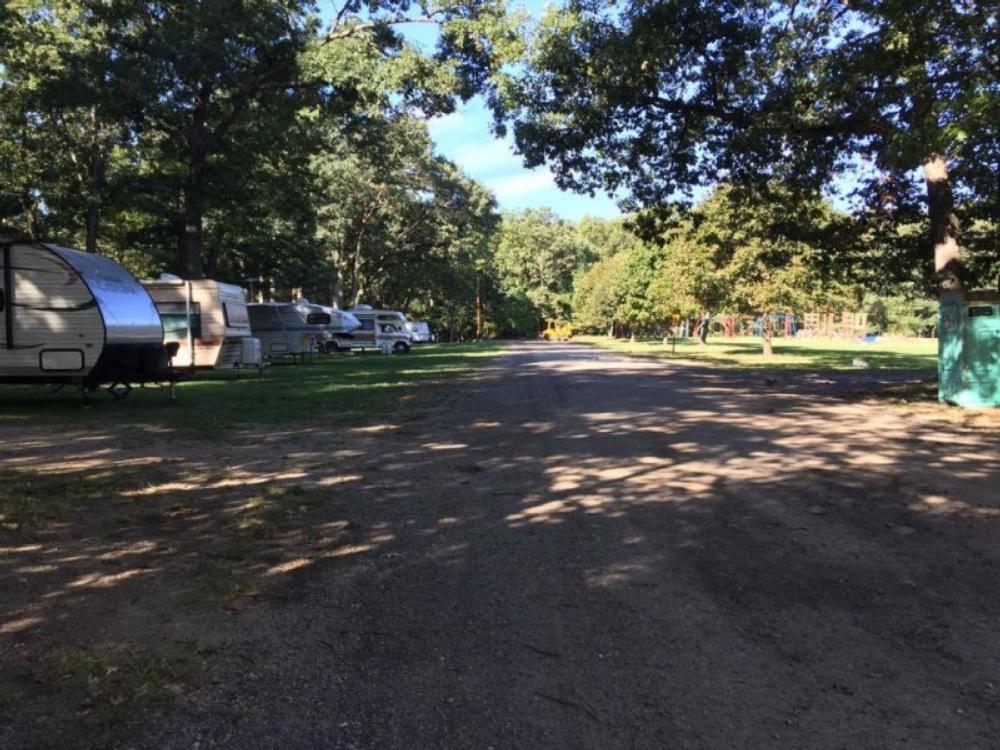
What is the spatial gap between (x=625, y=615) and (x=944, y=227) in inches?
590

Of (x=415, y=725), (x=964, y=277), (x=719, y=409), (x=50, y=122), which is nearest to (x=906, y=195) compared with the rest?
(x=964, y=277)

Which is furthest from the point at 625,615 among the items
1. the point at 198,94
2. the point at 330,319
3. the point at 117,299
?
the point at 330,319

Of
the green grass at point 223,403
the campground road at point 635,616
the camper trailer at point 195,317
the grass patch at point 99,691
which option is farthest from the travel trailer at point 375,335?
the grass patch at point 99,691

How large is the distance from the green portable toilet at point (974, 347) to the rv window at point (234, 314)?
16.8m

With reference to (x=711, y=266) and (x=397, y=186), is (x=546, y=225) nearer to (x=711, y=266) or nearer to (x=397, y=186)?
(x=397, y=186)

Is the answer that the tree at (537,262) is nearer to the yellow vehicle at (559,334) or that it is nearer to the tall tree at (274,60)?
the yellow vehicle at (559,334)

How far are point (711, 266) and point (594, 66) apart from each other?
2140 cm

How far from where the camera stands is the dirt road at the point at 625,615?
315 cm

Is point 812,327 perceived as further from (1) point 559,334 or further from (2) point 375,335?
(2) point 375,335

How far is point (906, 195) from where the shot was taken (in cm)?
1753

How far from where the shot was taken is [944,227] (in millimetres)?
15984

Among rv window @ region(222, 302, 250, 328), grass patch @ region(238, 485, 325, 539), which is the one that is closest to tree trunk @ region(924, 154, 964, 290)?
grass patch @ region(238, 485, 325, 539)

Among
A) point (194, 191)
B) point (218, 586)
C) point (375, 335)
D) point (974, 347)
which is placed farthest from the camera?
point (375, 335)

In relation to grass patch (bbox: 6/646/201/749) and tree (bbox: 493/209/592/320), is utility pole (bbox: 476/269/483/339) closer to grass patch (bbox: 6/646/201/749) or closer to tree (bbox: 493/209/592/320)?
tree (bbox: 493/209/592/320)
